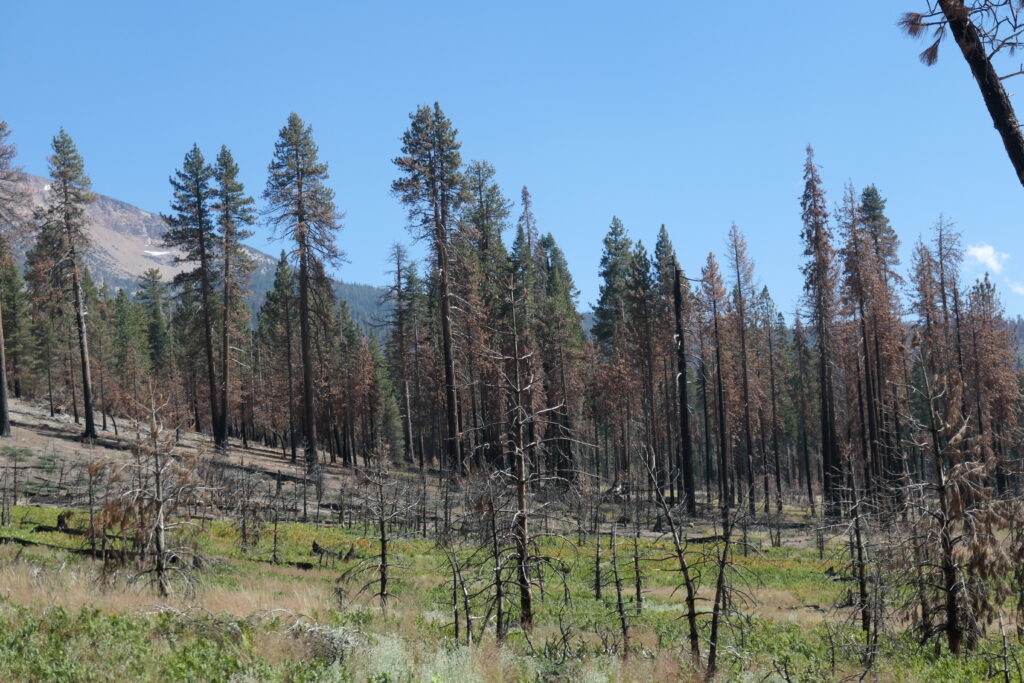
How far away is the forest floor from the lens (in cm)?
758

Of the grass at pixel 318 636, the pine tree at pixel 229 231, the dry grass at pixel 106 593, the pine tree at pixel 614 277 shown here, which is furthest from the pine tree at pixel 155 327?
the dry grass at pixel 106 593

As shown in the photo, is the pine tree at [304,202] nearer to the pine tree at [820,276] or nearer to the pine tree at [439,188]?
the pine tree at [439,188]

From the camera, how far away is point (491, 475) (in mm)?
10781

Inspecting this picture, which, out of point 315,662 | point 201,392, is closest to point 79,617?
point 315,662

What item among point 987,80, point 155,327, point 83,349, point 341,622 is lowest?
point 341,622

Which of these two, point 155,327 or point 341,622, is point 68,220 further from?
point 155,327

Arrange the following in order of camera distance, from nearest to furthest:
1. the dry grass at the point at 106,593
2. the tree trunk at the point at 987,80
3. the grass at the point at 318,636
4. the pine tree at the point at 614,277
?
the tree trunk at the point at 987,80, the grass at the point at 318,636, the dry grass at the point at 106,593, the pine tree at the point at 614,277

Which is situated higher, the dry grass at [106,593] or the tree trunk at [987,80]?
the tree trunk at [987,80]

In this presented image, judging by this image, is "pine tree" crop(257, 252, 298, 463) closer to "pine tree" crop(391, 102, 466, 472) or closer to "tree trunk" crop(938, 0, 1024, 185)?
"pine tree" crop(391, 102, 466, 472)

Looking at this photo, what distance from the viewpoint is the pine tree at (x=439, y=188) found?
1118 inches

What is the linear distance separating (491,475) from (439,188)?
20093 mm

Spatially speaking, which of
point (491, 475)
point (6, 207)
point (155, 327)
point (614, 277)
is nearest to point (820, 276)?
point (614, 277)

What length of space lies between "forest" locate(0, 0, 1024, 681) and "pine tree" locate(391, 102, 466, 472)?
0.12 metres

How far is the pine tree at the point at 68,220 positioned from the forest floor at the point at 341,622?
9277mm
